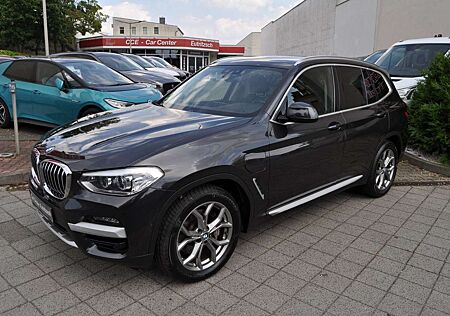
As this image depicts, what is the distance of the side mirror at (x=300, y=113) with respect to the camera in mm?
3459

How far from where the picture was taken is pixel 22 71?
8.00 metres

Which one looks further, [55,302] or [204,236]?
[204,236]

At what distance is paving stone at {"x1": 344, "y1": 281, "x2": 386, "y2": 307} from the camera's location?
2904mm

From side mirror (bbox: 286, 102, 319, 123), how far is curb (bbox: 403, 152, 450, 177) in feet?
12.2

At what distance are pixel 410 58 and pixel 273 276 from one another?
25.2ft

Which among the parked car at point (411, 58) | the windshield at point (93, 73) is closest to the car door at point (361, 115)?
the parked car at point (411, 58)

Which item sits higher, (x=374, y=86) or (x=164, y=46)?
(x=164, y=46)

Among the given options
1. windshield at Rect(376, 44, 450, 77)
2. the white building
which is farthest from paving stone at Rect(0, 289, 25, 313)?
the white building

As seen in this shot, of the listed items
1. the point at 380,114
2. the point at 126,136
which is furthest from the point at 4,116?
the point at 380,114

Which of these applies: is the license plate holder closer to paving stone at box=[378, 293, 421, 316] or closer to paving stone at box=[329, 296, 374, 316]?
paving stone at box=[329, 296, 374, 316]

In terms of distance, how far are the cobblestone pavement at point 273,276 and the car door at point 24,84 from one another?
3867 millimetres

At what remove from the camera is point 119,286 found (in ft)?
9.89

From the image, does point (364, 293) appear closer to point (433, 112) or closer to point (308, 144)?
point (308, 144)

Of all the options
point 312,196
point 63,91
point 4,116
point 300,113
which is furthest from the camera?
point 4,116
